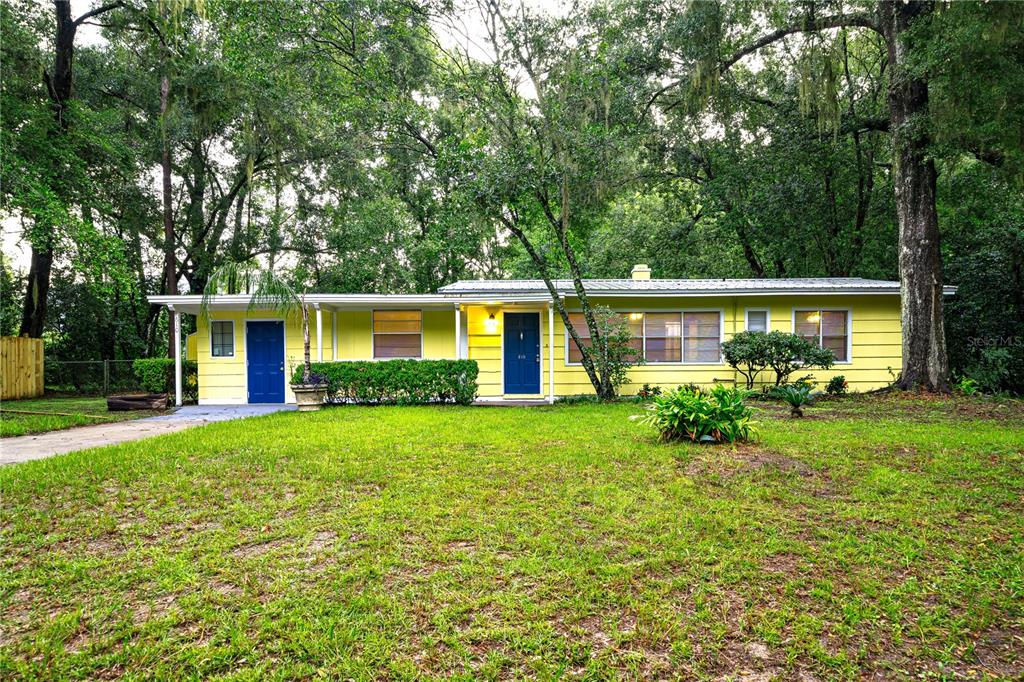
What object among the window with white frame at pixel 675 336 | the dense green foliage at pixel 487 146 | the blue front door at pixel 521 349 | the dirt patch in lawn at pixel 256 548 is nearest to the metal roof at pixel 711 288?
the window with white frame at pixel 675 336

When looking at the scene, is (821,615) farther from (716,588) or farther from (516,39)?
(516,39)

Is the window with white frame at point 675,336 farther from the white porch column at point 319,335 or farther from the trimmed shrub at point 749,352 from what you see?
the white porch column at point 319,335

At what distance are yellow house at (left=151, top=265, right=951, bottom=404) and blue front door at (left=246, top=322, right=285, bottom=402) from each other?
0.08 ft

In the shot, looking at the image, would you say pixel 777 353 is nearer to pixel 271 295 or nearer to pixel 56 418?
pixel 271 295

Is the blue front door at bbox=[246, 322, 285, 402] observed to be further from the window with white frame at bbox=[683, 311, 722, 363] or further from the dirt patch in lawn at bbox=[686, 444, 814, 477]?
the dirt patch in lawn at bbox=[686, 444, 814, 477]

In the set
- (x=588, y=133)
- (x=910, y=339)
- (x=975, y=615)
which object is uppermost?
(x=588, y=133)

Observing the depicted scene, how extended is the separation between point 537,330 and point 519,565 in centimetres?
917

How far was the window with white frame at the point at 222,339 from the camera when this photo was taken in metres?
11.4

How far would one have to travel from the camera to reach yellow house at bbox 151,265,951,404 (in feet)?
35.6

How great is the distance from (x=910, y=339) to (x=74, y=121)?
64.4 feet

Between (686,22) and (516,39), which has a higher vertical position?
(686,22)

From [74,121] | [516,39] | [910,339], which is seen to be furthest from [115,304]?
[910,339]

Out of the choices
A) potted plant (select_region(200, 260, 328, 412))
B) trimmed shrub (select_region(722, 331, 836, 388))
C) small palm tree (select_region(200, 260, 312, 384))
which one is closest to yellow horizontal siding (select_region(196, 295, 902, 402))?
trimmed shrub (select_region(722, 331, 836, 388))

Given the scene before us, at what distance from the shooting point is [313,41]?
33.7 ft
